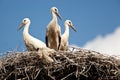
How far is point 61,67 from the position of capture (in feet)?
28.7

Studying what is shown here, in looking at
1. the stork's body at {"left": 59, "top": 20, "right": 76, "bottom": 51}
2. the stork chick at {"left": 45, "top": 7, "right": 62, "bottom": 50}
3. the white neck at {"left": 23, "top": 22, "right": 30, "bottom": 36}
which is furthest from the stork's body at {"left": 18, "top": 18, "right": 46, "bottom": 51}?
the stork's body at {"left": 59, "top": 20, "right": 76, "bottom": 51}

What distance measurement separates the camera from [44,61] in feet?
28.8

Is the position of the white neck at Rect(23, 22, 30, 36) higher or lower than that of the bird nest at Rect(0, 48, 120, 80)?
higher

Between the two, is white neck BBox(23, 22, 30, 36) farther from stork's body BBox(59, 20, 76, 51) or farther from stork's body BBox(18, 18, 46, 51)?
stork's body BBox(59, 20, 76, 51)

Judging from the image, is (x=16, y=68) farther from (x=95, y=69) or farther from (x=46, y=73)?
(x=95, y=69)

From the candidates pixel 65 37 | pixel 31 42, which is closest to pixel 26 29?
pixel 31 42

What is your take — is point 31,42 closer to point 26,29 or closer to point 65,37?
point 26,29

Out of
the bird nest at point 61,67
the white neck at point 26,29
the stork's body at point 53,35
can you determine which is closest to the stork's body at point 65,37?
the stork's body at point 53,35

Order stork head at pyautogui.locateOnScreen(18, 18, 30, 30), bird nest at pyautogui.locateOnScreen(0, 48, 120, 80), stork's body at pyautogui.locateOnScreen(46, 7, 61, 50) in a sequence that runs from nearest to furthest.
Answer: bird nest at pyautogui.locateOnScreen(0, 48, 120, 80) < stork's body at pyautogui.locateOnScreen(46, 7, 61, 50) < stork head at pyautogui.locateOnScreen(18, 18, 30, 30)

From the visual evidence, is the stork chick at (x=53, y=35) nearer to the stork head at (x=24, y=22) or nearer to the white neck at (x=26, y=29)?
the white neck at (x=26, y=29)

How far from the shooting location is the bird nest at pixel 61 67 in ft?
28.6

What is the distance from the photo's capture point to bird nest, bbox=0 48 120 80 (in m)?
8.72

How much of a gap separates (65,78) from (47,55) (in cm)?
53

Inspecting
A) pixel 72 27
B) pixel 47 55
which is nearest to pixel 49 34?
pixel 72 27
